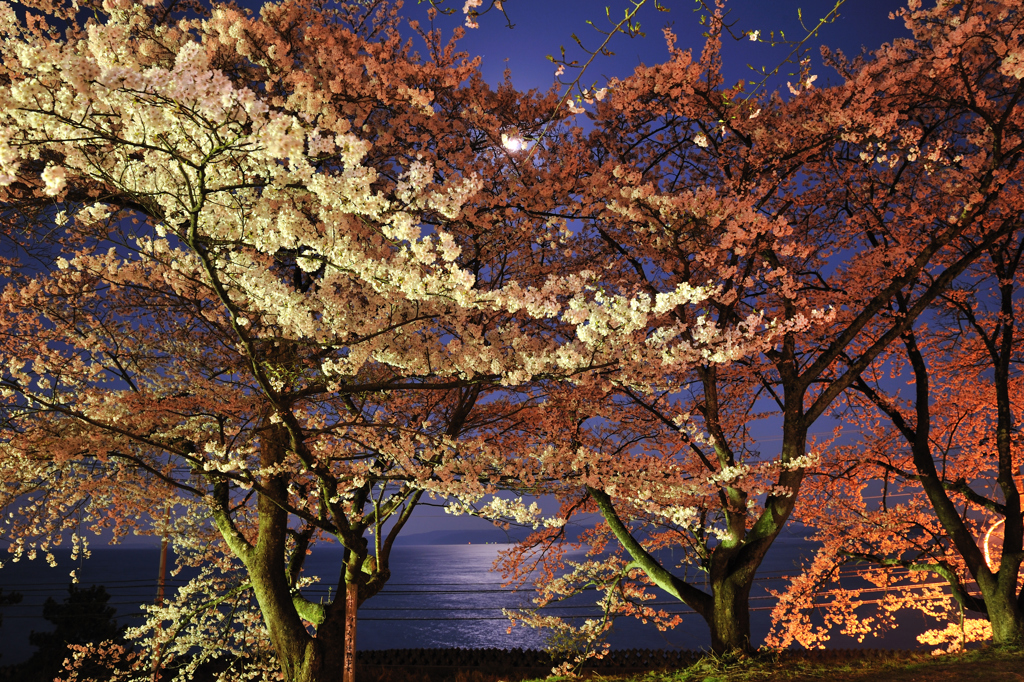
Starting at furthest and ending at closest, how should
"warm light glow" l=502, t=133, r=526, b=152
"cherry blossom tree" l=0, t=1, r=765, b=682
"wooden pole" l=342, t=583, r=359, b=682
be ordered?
"warm light glow" l=502, t=133, r=526, b=152, "wooden pole" l=342, t=583, r=359, b=682, "cherry blossom tree" l=0, t=1, r=765, b=682

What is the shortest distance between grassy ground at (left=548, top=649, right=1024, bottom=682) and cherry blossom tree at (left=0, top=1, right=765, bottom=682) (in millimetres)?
2637

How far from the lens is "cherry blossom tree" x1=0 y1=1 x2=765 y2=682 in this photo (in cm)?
433

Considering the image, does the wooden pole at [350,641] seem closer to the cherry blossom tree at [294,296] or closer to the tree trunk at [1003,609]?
the cherry blossom tree at [294,296]

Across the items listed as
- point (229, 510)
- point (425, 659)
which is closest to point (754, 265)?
point (229, 510)

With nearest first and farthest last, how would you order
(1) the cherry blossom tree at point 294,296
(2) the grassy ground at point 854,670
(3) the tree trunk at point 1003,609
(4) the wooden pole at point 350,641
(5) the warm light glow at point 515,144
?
1. (1) the cherry blossom tree at point 294,296
2. (2) the grassy ground at point 854,670
3. (4) the wooden pole at point 350,641
4. (5) the warm light glow at point 515,144
5. (3) the tree trunk at point 1003,609

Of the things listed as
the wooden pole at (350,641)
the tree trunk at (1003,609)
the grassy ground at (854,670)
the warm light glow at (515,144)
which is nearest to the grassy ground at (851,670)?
the grassy ground at (854,670)

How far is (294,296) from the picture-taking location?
4.59 m

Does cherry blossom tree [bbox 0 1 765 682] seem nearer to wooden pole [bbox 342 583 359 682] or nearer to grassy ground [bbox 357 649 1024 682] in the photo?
wooden pole [bbox 342 583 359 682]

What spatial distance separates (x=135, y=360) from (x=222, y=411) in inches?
49.9

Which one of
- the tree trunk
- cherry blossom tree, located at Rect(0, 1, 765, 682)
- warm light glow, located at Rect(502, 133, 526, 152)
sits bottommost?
the tree trunk

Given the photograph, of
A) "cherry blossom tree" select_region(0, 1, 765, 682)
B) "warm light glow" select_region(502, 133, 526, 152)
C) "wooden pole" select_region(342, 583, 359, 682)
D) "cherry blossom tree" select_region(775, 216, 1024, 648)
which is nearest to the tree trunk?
"cherry blossom tree" select_region(775, 216, 1024, 648)

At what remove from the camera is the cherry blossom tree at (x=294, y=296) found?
4332 mm

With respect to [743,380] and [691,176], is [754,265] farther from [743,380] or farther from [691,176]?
[743,380]

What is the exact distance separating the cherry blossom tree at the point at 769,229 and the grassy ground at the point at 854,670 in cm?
89
